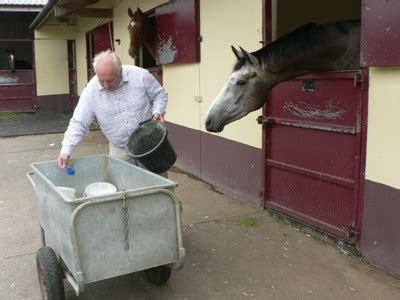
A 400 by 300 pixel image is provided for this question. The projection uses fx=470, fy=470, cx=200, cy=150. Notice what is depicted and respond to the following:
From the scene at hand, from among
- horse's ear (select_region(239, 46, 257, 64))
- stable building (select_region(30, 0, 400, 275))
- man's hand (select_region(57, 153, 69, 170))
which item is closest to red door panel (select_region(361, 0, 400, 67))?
stable building (select_region(30, 0, 400, 275))

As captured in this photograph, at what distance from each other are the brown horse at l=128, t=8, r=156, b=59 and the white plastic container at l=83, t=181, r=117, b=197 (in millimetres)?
4705

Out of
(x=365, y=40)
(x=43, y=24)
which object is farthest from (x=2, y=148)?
(x=365, y=40)

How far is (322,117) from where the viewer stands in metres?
4.19

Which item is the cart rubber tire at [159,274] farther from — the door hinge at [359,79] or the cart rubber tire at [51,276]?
the door hinge at [359,79]

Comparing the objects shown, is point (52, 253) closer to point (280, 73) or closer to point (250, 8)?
point (280, 73)

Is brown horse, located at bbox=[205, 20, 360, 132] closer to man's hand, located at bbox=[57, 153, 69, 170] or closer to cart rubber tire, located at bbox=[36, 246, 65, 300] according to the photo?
man's hand, located at bbox=[57, 153, 69, 170]

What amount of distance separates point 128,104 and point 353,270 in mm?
2197

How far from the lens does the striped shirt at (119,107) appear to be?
3703mm

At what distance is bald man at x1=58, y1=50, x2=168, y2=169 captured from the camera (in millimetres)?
3689

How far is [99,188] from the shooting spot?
3.58 m

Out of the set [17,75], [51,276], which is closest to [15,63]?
A: [17,75]

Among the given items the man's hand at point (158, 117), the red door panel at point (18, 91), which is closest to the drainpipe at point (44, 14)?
the red door panel at point (18, 91)

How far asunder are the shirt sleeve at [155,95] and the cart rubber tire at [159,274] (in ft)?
4.06

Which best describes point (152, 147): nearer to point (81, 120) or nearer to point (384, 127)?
point (81, 120)
